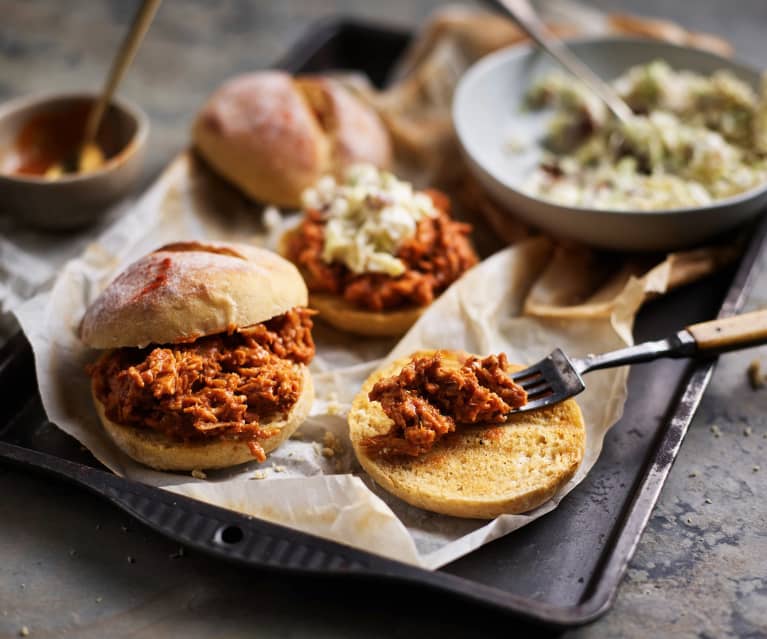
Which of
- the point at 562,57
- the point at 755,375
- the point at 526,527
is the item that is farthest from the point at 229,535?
the point at 562,57

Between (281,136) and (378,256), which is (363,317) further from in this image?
(281,136)

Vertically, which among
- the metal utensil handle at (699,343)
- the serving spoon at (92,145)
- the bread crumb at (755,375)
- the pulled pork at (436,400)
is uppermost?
the metal utensil handle at (699,343)

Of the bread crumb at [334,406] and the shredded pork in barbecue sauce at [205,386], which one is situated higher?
the shredded pork in barbecue sauce at [205,386]

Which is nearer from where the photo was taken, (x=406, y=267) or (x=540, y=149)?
(x=406, y=267)

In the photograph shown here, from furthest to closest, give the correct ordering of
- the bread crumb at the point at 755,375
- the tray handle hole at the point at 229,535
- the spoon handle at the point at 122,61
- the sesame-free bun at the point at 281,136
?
the sesame-free bun at the point at 281,136 < the spoon handle at the point at 122,61 < the bread crumb at the point at 755,375 < the tray handle hole at the point at 229,535

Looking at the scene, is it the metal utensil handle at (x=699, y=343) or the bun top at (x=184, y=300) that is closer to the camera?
the bun top at (x=184, y=300)

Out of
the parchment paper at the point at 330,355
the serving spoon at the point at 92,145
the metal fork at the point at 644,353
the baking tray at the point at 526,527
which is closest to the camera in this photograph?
the baking tray at the point at 526,527

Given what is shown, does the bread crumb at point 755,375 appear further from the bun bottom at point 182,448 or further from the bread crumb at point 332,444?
the bun bottom at point 182,448

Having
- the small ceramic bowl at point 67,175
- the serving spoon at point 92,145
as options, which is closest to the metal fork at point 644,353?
the small ceramic bowl at point 67,175
